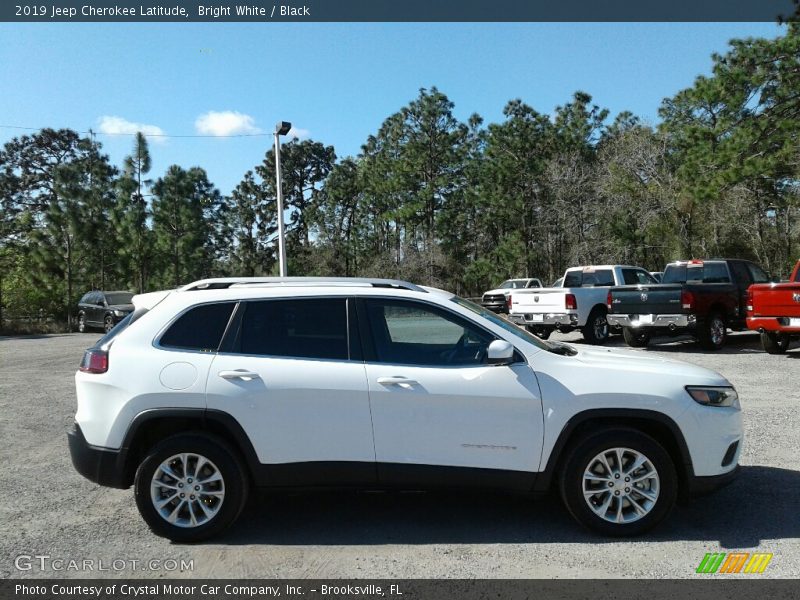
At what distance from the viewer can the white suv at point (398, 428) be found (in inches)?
168

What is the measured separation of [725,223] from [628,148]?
720 cm

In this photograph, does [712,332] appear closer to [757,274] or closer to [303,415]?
[757,274]

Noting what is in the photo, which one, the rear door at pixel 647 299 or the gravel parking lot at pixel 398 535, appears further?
the rear door at pixel 647 299

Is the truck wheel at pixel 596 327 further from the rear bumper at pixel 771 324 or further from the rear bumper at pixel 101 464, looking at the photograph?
the rear bumper at pixel 101 464

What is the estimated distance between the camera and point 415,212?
48.3 metres

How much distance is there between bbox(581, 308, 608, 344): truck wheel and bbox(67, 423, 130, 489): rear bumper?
45.7ft

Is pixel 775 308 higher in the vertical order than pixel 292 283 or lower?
lower

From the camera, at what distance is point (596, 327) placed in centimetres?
1692

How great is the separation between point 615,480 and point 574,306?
1231cm

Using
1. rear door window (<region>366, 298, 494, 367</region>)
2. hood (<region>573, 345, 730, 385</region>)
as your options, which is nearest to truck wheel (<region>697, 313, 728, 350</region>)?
hood (<region>573, 345, 730, 385</region>)

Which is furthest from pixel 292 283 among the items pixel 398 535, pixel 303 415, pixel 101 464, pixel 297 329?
pixel 398 535

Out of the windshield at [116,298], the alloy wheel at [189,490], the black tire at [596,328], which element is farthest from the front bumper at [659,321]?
the windshield at [116,298]

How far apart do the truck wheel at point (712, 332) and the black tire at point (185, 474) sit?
499 inches

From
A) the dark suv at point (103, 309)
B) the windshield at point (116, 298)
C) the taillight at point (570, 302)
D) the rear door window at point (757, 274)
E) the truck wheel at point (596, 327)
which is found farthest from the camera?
the windshield at point (116, 298)
